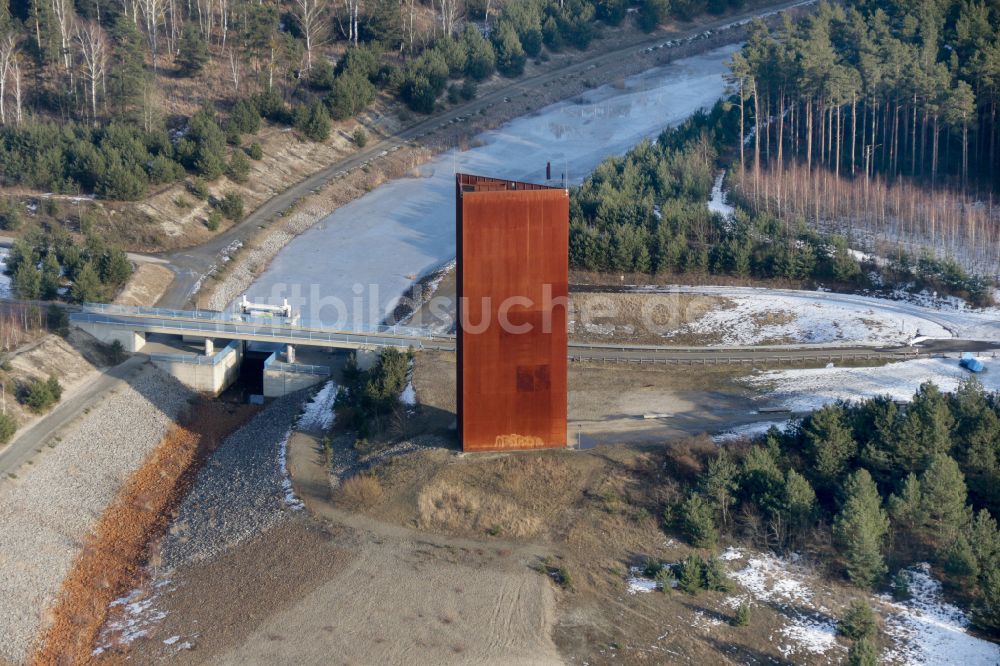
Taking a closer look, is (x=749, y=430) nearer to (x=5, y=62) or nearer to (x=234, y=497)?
(x=234, y=497)

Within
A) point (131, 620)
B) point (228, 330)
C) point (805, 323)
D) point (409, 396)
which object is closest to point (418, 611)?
A: point (131, 620)

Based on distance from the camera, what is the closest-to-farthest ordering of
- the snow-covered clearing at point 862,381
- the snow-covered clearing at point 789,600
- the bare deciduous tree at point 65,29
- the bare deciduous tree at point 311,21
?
the snow-covered clearing at point 789,600, the snow-covered clearing at point 862,381, the bare deciduous tree at point 65,29, the bare deciduous tree at point 311,21

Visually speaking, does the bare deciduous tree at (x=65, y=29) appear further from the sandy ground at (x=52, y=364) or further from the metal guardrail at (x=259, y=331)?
the sandy ground at (x=52, y=364)

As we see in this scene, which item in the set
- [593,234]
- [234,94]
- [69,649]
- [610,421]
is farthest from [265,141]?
[69,649]

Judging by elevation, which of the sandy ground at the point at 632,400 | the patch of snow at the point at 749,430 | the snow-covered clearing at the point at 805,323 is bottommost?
the patch of snow at the point at 749,430

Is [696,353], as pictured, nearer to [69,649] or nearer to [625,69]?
[69,649]

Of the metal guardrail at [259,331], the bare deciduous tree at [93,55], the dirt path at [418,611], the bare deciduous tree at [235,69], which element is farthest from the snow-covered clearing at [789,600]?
the bare deciduous tree at [235,69]

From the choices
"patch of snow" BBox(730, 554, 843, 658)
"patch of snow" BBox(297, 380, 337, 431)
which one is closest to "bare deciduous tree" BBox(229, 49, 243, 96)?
"patch of snow" BBox(297, 380, 337, 431)

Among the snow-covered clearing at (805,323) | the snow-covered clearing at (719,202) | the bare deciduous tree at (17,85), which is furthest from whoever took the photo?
the bare deciduous tree at (17,85)
